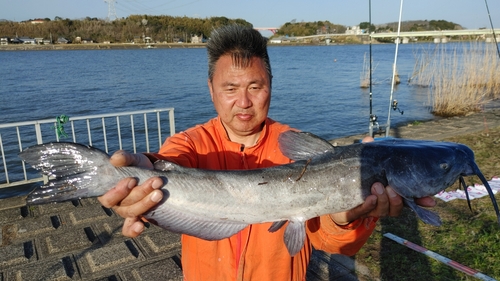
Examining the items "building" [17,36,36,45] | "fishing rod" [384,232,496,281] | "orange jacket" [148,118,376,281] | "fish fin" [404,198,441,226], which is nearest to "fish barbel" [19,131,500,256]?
"fish fin" [404,198,441,226]

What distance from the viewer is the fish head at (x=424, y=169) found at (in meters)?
2.08

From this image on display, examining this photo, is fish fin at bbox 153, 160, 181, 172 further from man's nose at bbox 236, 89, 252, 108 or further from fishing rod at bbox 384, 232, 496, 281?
fishing rod at bbox 384, 232, 496, 281

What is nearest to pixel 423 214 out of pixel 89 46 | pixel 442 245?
pixel 442 245

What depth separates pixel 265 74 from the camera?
2.34 m

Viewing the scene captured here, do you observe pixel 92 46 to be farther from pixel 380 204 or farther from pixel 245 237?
pixel 380 204

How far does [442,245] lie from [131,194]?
12.0 feet

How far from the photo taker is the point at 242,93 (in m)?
2.28

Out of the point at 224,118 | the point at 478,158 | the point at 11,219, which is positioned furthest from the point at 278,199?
the point at 478,158

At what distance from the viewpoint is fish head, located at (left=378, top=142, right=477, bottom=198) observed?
2084mm

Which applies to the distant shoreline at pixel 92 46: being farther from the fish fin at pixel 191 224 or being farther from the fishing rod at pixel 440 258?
the fish fin at pixel 191 224

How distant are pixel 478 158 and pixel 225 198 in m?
6.80

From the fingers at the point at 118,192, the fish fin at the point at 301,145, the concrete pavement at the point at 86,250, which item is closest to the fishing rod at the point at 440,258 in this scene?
the concrete pavement at the point at 86,250

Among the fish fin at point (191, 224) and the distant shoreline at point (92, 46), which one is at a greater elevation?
the distant shoreline at point (92, 46)

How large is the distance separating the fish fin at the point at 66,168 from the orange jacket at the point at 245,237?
318 mm
